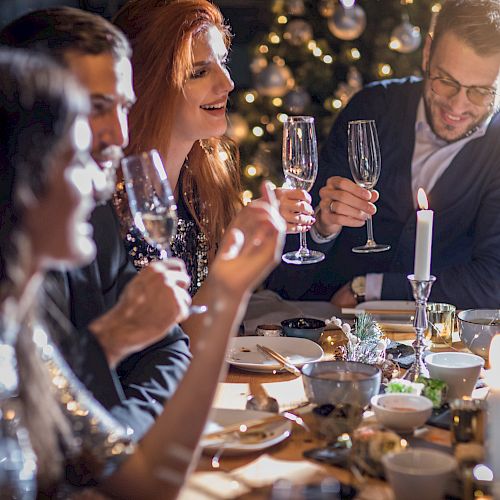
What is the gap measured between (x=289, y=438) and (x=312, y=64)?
14.2ft

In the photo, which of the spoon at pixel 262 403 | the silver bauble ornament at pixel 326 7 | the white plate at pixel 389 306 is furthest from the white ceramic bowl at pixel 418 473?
the silver bauble ornament at pixel 326 7

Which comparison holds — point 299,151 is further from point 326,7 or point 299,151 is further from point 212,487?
point 326,7

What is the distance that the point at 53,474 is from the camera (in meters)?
1.10

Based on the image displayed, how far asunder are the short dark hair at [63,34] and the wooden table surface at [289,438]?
65cm

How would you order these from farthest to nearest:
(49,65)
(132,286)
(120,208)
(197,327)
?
(197,327) < (120,208) < (132,286) < (49,65)

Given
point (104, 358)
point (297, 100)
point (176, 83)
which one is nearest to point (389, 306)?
point (176, 83)

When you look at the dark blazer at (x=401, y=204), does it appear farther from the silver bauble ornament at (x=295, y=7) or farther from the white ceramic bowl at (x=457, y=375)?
the silver bauble ornament at (x=295, y=7)

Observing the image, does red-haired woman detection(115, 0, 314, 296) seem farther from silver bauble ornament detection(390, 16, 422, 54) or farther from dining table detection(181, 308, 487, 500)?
silver bauble ornament detection(390, 16, 422, 54)

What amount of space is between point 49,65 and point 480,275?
214 centimetres

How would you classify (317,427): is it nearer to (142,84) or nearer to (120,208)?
(120,208)

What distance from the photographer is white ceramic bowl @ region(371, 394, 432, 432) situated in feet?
4.65

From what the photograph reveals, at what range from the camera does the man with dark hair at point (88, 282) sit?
4.47 ft

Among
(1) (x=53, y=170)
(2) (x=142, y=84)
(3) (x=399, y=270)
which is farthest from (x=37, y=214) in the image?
(3) (x=399, y=270)

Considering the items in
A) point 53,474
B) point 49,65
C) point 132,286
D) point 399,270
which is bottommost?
point 399,270
